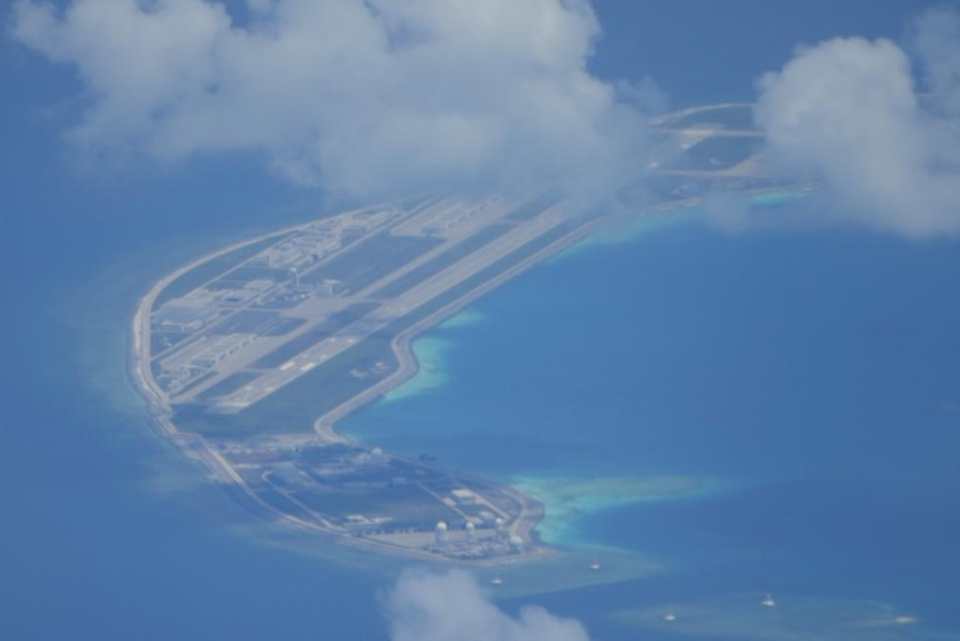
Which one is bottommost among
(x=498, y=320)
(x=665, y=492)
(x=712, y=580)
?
(x=712, y=580)

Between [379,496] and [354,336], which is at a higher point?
[354,336]

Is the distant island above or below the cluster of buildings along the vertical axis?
above

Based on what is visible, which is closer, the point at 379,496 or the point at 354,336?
the point at 379,496

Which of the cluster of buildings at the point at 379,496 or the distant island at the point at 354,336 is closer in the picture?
the cluster of buildings at the point at 379,496

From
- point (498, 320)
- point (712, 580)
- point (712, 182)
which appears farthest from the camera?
point (712, 182)

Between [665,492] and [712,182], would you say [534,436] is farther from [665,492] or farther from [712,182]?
[712,182]

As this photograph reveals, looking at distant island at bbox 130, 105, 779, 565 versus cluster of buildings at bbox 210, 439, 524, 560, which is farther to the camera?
distant island at bbox 130, 105, 779, 565

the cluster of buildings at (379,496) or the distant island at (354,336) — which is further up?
the distant island at (354,336)

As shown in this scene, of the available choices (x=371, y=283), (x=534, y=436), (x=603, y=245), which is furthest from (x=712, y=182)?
(x=534, y=436)
